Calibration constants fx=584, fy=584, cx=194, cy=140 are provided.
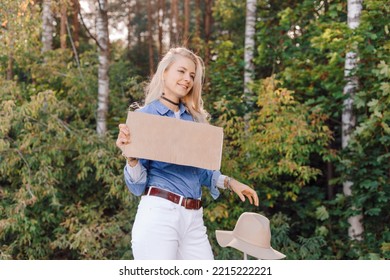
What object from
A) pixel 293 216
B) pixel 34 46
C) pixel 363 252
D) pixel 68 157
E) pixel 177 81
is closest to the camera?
pixel 177 81

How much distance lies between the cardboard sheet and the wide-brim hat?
0.66 meters

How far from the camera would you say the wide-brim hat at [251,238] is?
301 centimetres

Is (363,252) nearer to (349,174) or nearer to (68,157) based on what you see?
(349,174)

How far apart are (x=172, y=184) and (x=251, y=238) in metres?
0.76

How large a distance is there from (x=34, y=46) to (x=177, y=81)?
522cm

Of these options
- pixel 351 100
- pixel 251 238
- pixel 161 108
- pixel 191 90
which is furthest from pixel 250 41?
pixel 161 108

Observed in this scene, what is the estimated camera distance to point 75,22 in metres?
9.85

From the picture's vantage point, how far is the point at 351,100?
234 inches

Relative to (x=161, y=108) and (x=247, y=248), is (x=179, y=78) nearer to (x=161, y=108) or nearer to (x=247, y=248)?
(x=161, y=108)

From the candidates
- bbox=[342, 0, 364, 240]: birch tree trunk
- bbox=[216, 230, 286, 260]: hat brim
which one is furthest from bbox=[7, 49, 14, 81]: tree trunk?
bbox=[216, 230, 286, 260]: hat brim

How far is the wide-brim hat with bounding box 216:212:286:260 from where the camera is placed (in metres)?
3.01

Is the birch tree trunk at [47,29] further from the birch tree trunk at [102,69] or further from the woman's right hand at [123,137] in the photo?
the woman's right hand at [123,137]

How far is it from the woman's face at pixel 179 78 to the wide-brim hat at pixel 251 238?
82cm
